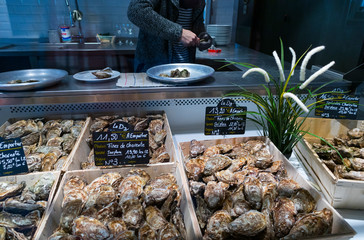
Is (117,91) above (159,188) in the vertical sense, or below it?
above

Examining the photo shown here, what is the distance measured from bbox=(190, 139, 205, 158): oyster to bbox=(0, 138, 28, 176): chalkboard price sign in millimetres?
869

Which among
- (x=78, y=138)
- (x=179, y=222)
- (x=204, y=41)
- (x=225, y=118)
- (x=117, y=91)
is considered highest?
(x=204, y=41)

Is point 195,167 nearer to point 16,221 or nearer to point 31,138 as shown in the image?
point 16,221

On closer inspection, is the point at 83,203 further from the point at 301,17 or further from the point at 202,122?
the point at 301,17

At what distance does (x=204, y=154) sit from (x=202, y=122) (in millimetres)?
500

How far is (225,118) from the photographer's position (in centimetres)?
142

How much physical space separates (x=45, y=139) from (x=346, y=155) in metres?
1.78

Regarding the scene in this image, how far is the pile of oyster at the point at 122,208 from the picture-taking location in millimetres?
894

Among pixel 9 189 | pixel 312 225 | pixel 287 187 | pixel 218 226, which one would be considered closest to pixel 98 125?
pixel 9 189

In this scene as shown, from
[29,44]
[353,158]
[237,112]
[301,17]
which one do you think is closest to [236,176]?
[237,112]

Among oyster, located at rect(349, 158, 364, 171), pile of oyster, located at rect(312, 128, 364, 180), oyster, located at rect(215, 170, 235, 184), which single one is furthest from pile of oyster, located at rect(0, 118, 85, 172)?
oyster, located at rect(349, 158, 364, 171)

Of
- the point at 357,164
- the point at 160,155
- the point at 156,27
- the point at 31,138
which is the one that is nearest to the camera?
the point at 357,164

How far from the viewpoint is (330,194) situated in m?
1.11

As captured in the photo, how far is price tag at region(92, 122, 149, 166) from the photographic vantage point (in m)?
1.19
